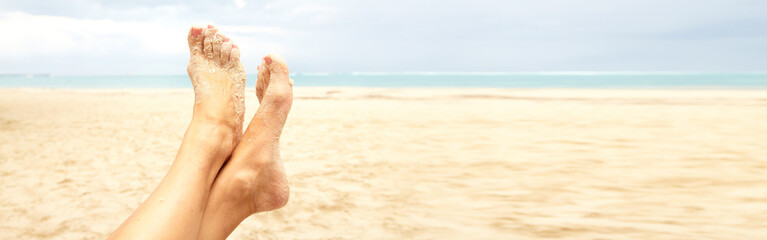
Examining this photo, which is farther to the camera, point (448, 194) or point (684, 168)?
point (684, 168)

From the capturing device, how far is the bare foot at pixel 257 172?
157 centimetres

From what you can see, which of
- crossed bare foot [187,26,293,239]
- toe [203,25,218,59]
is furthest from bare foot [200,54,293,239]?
toe [203,25,218,59]

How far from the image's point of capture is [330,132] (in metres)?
5.03

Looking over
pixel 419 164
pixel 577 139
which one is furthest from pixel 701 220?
pixel 577 139

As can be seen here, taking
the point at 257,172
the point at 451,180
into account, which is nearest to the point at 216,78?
the point at 257,172

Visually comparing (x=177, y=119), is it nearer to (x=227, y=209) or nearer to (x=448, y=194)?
(x=448, y=194)

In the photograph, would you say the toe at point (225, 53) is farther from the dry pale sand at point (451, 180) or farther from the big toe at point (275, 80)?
the dry pale sand at point (451, 180)

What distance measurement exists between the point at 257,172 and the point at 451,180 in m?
1.47

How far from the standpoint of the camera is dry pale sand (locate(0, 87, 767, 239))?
6.95ft

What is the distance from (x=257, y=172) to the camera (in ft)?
5.78

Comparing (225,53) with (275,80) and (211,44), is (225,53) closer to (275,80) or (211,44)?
(211,44)

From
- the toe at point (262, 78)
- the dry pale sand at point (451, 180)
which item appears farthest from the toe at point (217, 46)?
the dry pale sand at point (451, 180)

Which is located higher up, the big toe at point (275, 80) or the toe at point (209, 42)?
the toe at point (209, 42)

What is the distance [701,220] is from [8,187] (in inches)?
128
